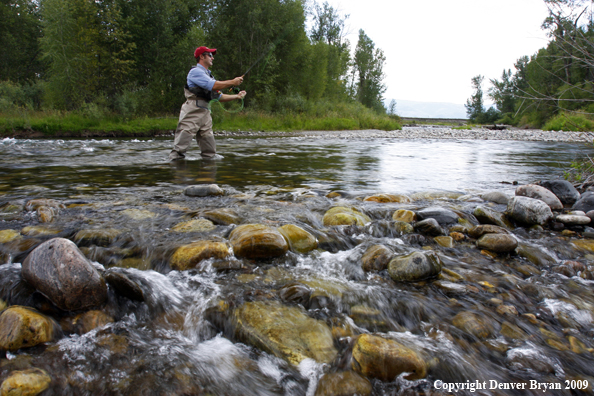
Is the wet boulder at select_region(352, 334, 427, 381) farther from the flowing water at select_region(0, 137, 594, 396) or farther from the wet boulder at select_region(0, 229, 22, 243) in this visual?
the wet boulder at select_region(0, 229, 22, 243)

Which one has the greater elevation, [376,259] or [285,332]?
[376,259]

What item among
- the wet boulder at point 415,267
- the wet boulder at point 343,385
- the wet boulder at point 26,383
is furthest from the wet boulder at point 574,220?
the wet boulder at point 26,383

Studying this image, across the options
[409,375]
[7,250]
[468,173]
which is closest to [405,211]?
[409,375]

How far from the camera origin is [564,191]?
525 centimetres

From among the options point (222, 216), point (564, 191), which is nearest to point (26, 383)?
point (222, 216)

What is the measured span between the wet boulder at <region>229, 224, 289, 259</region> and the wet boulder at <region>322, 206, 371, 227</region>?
94 cm

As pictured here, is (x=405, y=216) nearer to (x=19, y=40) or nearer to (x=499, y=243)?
(x=499, y=243)

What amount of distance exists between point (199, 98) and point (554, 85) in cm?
4508

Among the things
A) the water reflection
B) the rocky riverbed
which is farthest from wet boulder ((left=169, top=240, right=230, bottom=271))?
the water reflection

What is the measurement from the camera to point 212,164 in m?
8.73

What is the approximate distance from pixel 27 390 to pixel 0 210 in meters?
3.56

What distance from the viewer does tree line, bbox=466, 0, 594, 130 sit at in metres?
4.04

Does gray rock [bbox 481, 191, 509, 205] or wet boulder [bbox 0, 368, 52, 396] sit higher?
gray rock [bbox 481, 191, 509, 205]

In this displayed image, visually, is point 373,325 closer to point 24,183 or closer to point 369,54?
point 24,183
